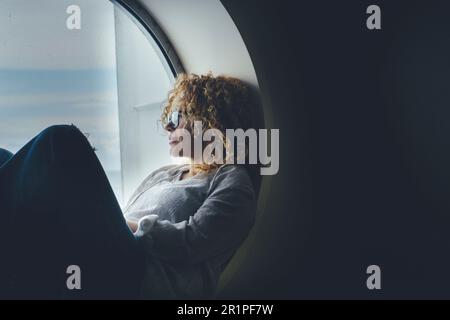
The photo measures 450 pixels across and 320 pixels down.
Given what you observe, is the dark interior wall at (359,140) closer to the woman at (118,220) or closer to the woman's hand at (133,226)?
the woman at (118,220)

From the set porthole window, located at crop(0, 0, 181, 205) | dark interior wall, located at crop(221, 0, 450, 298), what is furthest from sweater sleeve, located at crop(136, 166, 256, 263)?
porthole window, located at crop(0, 0, 181, 205)

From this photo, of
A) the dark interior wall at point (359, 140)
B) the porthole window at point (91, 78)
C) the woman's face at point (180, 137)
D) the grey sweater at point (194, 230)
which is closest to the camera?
the grey sweater at point (194, 230)

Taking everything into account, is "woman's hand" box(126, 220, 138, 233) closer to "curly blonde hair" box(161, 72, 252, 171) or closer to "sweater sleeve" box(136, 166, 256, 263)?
"sweater sleeve" box(136, 166, 256, 263)

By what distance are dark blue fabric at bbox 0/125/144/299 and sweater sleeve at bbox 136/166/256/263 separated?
0.12 meters

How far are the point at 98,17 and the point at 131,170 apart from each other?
636 mm

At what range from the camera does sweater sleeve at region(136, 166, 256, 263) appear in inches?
58.7

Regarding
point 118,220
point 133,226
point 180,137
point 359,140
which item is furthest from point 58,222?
point 359,140

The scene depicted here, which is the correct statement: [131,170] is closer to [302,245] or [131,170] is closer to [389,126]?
[302,245]

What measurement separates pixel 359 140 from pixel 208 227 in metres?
0.51

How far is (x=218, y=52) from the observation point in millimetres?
1844

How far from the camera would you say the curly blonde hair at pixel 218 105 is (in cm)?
173

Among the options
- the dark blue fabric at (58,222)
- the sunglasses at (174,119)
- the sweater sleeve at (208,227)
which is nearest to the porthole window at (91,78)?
the sunglasses at (174,119)

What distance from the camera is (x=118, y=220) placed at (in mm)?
1361
